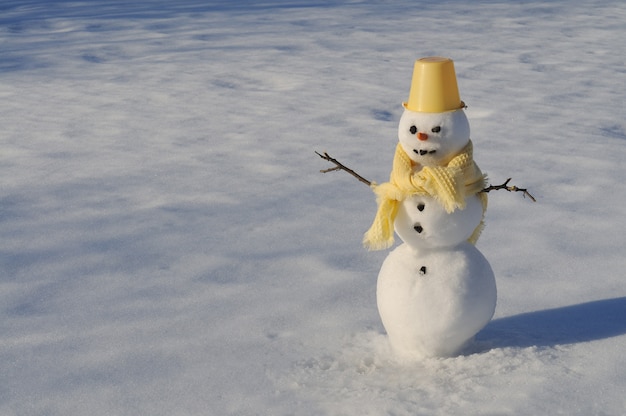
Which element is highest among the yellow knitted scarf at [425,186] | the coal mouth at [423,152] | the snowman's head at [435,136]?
the snowman's head at [435,136]

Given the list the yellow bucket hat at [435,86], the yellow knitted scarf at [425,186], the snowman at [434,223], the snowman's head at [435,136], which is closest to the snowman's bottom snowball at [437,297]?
the snowman at [434,223]

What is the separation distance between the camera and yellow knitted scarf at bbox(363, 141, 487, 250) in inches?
94.9

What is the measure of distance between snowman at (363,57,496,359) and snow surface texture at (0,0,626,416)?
0.15 metres

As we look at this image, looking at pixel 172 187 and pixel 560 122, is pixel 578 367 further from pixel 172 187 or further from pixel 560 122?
pixel 560 122

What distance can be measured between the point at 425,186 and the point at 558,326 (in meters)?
0.79

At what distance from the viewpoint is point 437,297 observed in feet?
8.24

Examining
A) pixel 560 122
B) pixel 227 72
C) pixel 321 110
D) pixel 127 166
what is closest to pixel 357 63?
pixel 227 72

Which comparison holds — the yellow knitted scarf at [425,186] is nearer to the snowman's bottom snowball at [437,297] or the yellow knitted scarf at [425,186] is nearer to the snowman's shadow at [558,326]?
the snowman's bottom snowball at [437,297]

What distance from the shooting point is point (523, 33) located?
8.66 metres

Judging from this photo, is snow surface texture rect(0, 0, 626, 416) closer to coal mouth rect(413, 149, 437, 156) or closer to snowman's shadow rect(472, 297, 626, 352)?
snowman's shadow rect(472, 297, 626, 352)

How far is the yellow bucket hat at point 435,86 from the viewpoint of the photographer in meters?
2.46

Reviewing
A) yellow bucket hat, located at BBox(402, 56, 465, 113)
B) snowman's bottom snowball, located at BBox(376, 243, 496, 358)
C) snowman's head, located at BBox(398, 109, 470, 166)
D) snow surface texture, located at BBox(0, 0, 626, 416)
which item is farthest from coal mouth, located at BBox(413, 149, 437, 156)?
snow surface texture, located at BBox(0, 0, 626, 416)

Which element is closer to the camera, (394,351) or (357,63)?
(394,351)

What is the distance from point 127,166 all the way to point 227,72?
2614 mm
